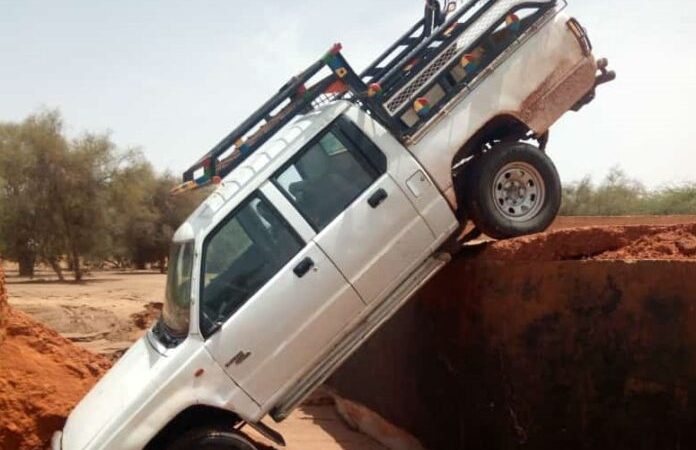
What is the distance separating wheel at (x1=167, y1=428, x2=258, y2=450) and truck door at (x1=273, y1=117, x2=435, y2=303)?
1.42 m

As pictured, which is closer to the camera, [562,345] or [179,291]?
[562,345]

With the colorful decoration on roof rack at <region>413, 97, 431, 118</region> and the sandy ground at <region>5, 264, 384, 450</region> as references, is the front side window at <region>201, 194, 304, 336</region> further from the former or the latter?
the sandy ground at <region>5, 264, 384, 450</region>

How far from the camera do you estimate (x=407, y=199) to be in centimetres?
648

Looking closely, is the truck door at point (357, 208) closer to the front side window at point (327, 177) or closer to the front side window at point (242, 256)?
the front side window at point (327, 177)

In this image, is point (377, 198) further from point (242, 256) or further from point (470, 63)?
point (470, 63)

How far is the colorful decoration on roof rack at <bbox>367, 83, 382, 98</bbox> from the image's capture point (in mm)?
6699

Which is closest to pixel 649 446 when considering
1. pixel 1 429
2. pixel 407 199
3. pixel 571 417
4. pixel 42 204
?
pixel 571 417

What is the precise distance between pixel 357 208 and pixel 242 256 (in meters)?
0.96

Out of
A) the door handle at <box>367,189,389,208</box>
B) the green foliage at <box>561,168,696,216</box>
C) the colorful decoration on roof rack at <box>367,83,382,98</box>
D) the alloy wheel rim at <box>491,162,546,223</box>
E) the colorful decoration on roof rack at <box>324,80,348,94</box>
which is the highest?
the colorful decoration on roof rack at <box>324,80,348,94</box>

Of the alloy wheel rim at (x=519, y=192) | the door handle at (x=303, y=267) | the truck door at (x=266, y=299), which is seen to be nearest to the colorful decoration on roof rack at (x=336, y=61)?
the truck door at (x=266, y=299)

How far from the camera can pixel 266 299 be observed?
19.7 ft

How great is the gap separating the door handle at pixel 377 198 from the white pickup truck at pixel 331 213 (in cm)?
1

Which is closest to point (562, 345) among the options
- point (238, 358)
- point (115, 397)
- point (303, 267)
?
point (303, 267)

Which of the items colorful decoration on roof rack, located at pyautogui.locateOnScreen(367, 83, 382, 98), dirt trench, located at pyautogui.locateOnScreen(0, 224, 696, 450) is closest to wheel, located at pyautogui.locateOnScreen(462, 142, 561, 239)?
dirt trench, located at pyautogui.locateOnScreen(0, 224, 696, 450)
